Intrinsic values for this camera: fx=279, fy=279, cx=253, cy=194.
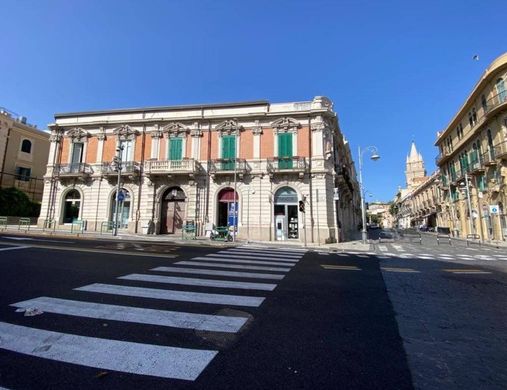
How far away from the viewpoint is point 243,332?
376 cm

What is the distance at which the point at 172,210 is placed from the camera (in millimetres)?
25062

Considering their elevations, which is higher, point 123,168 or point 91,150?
point 91,150

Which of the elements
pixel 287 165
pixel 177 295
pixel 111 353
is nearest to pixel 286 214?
pixel 287 165

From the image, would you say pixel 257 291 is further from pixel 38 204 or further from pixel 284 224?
pixel 38 204

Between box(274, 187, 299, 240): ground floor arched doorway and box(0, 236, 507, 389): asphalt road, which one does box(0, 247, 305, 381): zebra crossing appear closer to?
box(0, 236, 507, 389): asphalt road

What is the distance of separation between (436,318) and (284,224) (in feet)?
61.4

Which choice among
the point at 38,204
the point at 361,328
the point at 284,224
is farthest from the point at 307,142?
the point at 38,204

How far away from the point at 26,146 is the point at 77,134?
13.4m

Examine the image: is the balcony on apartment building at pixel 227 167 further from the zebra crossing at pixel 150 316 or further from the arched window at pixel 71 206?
the zebra crossing at pixel 150 316

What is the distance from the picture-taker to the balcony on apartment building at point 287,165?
74.4 feet

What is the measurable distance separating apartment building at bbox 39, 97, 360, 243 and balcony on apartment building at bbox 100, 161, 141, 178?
9cm

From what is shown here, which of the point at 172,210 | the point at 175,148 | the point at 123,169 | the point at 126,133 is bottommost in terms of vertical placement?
the point at 172,210

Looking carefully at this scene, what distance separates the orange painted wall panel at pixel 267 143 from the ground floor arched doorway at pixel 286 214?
325 centimetres

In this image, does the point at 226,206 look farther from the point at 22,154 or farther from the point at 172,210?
the point at 22,154
